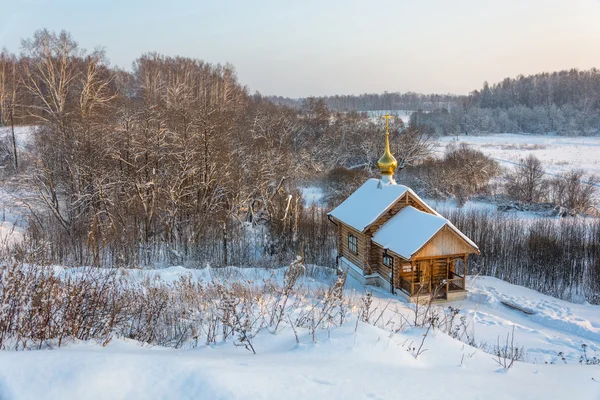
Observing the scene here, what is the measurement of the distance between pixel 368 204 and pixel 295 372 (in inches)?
535

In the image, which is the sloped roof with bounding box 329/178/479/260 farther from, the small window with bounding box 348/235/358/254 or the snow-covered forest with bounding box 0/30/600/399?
the snow-covered forest with bounding box 0/30/600/399

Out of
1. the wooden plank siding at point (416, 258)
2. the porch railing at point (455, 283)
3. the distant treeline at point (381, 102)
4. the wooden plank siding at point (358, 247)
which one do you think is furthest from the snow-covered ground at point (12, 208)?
the distant treeline at point (381, 102)

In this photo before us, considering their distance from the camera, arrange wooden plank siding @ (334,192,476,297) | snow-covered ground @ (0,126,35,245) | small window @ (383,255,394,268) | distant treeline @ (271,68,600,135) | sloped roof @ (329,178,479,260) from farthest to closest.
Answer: distant treeline @ (271,68,600,135) → snow-covered ground @ (0,126,35,245) → small window @ (383,255,394,268) → wooden plank siding @ (334,192,476,297) → sloped roof @ (329,178,479,260)

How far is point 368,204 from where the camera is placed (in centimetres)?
1686

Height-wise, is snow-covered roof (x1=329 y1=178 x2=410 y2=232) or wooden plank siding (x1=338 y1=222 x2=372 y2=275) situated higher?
snow-covered roof (x1=329 y1=178 x2=410 y2=232)

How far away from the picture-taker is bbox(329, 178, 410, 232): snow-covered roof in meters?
15.8

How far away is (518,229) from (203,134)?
18.0m

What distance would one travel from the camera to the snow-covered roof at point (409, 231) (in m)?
13.9

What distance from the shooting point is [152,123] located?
69.5 feet

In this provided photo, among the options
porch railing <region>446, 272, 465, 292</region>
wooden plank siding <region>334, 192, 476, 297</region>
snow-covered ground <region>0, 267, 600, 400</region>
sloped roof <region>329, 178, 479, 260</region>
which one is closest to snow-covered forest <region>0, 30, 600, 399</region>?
snow-covered ground <region>0, 267, 600, 400</region>

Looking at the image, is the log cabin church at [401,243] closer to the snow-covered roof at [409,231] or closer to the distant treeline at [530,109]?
the snow-covered roof at [409,231]

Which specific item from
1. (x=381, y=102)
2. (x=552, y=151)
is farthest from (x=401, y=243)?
(x=381, y=102)

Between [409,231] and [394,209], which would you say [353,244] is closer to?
[394,209]

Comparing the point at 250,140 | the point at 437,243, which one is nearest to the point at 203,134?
the point at 250,140
